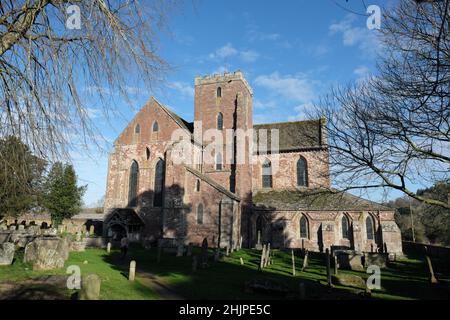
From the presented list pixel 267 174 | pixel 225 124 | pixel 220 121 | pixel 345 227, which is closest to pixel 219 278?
pixel 345 227

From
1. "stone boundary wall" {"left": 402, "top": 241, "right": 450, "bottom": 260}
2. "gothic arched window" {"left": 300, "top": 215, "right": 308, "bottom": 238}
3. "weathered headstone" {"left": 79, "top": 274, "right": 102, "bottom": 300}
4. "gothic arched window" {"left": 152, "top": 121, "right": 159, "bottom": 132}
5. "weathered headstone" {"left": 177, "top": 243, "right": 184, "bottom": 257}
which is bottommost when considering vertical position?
"stone boundary wall" {"left": 402, "top": 241, "right": 450, "bottom": 260}

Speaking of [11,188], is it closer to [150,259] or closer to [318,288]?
[318,288]

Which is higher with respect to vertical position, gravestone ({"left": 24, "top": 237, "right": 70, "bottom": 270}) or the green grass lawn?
gravestone ({"left": 24, "top": 237, "right": 70, "bottom": 270})

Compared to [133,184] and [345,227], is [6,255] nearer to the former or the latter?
[133,184]

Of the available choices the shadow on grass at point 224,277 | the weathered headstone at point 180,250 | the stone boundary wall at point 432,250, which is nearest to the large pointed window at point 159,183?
the shadow on grass at point 224,277

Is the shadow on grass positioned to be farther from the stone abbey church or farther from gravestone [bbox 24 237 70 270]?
the stone abbey church

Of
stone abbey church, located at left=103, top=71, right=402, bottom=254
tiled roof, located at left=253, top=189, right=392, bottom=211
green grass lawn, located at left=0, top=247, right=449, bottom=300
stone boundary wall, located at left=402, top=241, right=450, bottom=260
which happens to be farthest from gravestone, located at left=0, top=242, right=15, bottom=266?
stone boundary wall, located at left=402, top=241, right=450, bottom=260

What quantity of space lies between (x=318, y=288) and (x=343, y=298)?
2749 millimetres

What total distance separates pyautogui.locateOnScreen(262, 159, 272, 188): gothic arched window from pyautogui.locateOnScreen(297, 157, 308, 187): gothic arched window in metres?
2.99

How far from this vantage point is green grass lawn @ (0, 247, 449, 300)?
1068 cm

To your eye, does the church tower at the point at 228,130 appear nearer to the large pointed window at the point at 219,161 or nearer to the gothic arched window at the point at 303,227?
the large pointed window at the point at 219,161

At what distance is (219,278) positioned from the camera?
14.0 meters

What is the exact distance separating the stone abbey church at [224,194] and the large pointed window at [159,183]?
0.10 m

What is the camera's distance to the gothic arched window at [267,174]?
34594mm
